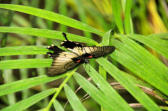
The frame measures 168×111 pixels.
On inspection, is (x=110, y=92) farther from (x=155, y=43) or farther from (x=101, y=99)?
(x=155, y=43)

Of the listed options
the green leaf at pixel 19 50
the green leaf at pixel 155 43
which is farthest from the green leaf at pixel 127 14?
the green leaf at pixel 19 50

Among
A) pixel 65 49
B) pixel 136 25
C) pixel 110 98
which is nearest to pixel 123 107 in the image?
pixel 110 98

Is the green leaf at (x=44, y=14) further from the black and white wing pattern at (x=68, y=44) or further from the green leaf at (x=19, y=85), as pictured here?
the green leaf at (x=19, y=85)

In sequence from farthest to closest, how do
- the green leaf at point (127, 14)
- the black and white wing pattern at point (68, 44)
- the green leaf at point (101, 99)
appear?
1. the green leaf at point (127, 14)
2. the black and white wing pattern at point (68, 44)
3. the green leaf at point (101, 99)

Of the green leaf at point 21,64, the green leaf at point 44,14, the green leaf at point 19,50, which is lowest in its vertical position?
the green leaf at point 21,64

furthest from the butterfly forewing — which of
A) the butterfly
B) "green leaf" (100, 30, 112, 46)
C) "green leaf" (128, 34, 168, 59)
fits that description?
"green leaf" (128, 34, 168, 59)

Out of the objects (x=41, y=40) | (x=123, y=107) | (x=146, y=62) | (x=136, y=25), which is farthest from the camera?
(x=136, y=25)

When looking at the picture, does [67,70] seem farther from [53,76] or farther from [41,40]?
[41,40]
